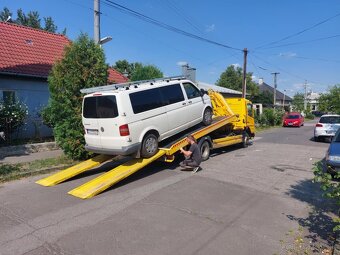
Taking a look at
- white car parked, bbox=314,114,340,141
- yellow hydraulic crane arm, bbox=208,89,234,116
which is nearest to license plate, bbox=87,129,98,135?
yellow hydraulic crane arm, bbox=208,89,234,116

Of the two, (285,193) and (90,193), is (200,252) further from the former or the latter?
(285,193)

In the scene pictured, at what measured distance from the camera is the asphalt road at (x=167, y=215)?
4.79 m

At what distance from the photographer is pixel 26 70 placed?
15.2m

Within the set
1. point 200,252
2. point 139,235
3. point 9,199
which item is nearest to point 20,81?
point 9,199

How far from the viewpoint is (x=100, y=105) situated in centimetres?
850

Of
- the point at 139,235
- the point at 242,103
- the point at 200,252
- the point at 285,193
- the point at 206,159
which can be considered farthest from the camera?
the point at 242,103

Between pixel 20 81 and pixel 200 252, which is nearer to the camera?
pixel 200 252

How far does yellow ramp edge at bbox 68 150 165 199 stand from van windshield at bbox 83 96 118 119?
4.89ft

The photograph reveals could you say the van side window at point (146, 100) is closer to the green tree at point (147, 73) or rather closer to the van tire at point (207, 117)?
the van tire at point (207, 117)

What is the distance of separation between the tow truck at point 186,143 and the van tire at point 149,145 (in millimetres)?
129

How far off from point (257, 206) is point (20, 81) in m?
12.9

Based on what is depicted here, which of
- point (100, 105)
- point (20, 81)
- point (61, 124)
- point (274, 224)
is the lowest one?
point (274, 224)

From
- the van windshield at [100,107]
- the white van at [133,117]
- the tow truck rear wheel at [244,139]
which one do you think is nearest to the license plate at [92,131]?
the white van at [133,117]

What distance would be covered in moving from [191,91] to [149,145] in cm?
308
